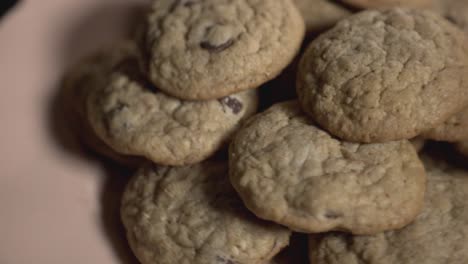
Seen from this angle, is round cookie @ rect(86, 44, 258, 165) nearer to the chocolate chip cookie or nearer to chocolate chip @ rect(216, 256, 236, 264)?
chocolate chip @ rect(216, 256, 236, 264)

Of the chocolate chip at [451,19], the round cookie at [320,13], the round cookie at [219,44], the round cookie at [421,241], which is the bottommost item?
the round cookie at [421,241]

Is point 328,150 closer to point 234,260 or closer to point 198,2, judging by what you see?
point 234,260

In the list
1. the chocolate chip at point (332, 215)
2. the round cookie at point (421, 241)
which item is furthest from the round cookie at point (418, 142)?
the chocolate chip at point (332, 215)

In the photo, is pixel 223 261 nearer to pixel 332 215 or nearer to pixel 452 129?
pixel 332 215

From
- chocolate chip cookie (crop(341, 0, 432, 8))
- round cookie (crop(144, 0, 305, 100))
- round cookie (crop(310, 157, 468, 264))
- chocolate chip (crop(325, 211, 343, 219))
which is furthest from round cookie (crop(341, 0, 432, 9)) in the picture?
chocolate chip (crop(325, 211, 343, 219))

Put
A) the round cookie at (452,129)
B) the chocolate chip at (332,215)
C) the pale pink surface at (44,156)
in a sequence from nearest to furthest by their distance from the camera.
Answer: the chocolate chip at (332,215), the round cookie at (452,129), the pale pink surface at (44,156)

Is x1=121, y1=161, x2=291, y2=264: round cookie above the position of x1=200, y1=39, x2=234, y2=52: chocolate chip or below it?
below

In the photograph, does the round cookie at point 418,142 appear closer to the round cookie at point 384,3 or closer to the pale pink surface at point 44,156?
the round cookie at point 384,3

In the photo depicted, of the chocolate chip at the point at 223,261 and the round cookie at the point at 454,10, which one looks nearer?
the chocolate chip at the point at 223,261
